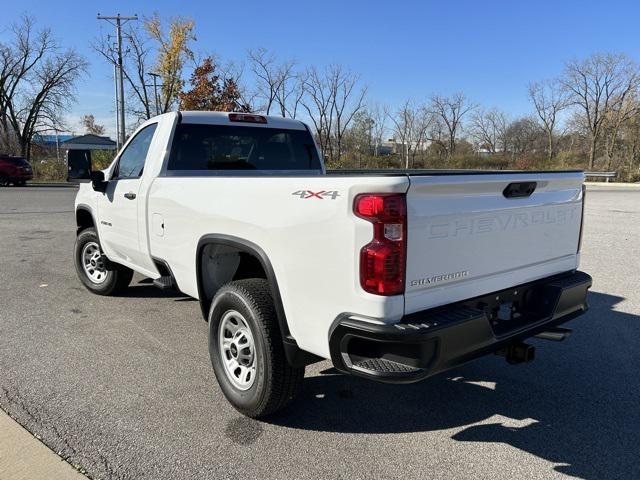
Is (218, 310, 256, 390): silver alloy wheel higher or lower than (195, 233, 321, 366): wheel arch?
lower

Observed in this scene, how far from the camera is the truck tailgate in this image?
241 centimetres

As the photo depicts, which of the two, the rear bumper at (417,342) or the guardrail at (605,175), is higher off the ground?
the guardrail at (605,175)

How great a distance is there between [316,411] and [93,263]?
389cm

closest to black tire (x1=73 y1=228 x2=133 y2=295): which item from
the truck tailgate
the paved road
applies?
the paved road

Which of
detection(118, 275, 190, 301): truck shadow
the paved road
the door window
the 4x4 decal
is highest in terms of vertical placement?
the door window

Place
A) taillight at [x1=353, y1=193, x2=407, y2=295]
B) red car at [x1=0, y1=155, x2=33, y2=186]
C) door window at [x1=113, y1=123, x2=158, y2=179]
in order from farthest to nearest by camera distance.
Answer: red car at [x1=0, y1=155, x2=33, y2=186] < door window at [x1=113, y1=123, x2=158, y2=179] < taillight at [x1=353, y1=193, x2=407, y2=295]

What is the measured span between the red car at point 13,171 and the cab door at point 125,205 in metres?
24.8

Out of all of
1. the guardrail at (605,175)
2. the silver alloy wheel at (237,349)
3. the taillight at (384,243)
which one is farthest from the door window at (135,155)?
the guardrail at (605,175)

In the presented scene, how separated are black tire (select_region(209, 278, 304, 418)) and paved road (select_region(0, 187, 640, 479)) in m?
0.16

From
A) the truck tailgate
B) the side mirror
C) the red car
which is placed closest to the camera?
the truck tailgate

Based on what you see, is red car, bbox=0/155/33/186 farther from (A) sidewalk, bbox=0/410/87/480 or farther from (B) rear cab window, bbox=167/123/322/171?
(A) sidewalk, bbox=0/410/87/480

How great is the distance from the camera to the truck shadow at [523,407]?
9.34 feet

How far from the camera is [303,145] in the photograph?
5.13m

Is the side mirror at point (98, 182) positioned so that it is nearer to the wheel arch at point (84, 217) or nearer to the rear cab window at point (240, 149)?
the wheel arch at point (84, 217)
